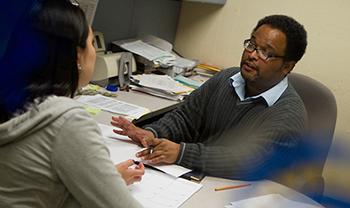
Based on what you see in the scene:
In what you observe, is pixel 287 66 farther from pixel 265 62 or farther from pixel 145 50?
pixel 145 50

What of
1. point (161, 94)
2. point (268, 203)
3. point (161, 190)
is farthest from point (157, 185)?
point (161, 94)

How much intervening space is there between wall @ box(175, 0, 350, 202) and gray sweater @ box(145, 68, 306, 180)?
2.78ft

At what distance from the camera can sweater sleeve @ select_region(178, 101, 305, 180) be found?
1.40 meters

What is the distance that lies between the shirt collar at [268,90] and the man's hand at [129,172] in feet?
2.18

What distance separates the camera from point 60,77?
2.71ft

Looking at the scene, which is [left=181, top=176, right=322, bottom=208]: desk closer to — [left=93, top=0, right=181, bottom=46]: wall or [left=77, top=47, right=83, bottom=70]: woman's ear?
[left=77, top=47, right=83, bottom=70]: woman's ear

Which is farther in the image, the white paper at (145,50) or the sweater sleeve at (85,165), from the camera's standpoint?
the white paper at (145,50)

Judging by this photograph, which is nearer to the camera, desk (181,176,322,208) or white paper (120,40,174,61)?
desk (181,176,322,208)

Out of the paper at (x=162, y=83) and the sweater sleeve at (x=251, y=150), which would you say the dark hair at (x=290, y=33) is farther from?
the paper at (x=162, y=83)

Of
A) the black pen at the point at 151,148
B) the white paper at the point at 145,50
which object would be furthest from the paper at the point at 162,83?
the black pen at the point at 151,148

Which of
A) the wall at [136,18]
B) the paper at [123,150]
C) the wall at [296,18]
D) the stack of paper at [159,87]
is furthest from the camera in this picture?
the wall at [296,18]

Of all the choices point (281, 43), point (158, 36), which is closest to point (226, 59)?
point (158, 36)

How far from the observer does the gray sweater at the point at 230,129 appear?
1.41 meters

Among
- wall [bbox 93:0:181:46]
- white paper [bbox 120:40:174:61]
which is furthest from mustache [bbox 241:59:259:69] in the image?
wall [bbox 93:0:181:46]
